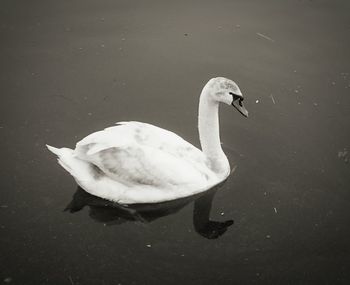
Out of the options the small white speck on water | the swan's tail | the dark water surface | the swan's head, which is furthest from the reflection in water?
the swan's head

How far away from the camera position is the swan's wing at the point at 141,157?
429 cm

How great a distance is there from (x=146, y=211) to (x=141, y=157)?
566 millimetres

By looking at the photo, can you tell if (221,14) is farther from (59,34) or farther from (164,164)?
(164,164)

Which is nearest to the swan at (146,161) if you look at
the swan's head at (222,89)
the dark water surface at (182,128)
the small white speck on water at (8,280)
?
the swan's head at (222,89)

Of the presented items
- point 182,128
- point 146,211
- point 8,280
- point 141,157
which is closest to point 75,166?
point 141,157

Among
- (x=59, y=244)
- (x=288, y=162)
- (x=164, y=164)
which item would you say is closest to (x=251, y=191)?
(x=288, y=162)

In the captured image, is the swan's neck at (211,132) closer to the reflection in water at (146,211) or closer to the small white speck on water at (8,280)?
the reflection in water at (146,211)

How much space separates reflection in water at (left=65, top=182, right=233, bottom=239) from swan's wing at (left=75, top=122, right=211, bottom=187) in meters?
0.28

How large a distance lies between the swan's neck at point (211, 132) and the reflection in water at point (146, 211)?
364mm

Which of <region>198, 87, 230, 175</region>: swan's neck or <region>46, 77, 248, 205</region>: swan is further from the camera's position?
<region>198, 87, 230, 175</region>: swan's neck

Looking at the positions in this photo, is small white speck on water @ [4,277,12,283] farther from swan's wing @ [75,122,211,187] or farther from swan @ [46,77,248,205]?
swan's wing @ [75,122,211,187]

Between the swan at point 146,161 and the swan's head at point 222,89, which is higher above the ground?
the swan's head at point 222,89

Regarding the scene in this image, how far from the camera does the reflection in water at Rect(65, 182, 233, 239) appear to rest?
4383 millimetres

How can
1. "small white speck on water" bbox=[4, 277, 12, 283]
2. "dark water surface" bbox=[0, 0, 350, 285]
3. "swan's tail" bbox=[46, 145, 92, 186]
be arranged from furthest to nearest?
"swan's tail" bbox=[46, 145, 92, 186], "dark water surface" bbox=[0, 0, 350, 285], "small white speck on water" bbox=[4, 277, 12, 283]
